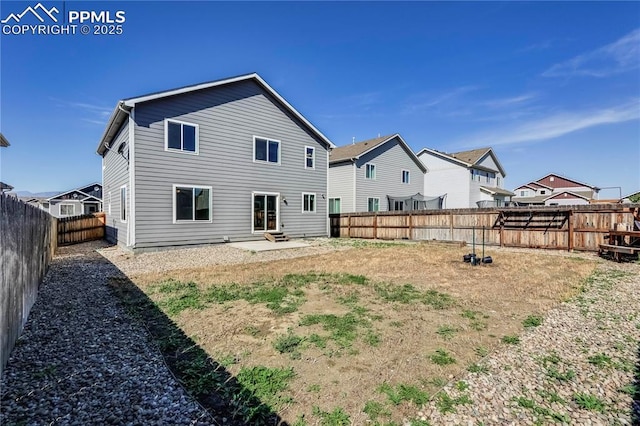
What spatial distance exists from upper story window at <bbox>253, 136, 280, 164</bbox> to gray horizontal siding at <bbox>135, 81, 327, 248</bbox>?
0.23 m

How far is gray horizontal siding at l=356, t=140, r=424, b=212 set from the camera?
70.9 ft

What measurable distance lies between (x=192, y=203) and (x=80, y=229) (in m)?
7.65

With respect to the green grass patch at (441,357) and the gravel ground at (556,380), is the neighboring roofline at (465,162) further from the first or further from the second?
the green grass patch at (441,357)

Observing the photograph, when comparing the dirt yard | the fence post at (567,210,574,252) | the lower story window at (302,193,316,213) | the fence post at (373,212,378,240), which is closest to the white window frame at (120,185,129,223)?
the dirt yard

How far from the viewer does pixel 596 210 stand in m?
11.1

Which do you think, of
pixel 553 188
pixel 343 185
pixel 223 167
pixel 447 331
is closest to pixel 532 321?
pixel 447 331

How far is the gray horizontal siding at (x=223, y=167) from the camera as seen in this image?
1152 centimetres

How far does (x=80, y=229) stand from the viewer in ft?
50.1

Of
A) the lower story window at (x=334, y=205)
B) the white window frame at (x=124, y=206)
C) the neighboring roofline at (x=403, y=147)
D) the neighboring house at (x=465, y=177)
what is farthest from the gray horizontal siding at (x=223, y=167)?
the neighboring house at (x=465, y=177)

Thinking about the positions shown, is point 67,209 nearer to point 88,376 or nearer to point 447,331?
point 88,376

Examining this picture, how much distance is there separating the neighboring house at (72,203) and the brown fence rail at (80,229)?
19483 millimetres

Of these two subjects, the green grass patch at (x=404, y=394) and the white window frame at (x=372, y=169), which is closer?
the green grass patch at (x=404, y=394)

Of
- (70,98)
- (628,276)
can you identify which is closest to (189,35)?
(70,98)

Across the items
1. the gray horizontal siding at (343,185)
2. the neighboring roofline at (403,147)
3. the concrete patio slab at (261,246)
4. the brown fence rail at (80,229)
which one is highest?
the neighboring roofline at (403,147)
